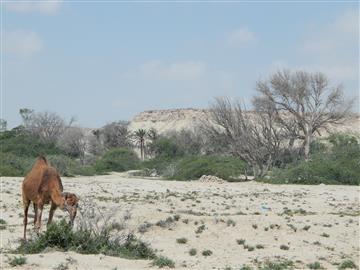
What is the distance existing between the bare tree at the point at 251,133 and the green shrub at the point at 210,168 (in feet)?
9.75

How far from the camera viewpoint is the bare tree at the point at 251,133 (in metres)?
42.9

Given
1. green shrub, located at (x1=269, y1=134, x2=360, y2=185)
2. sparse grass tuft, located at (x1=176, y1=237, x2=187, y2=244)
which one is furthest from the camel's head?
green shrub, located at (x1=269, y1=134, x2=360, y2=185)

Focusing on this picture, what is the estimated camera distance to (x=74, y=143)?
73000 millimetres

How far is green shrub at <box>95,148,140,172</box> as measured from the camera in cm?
4969

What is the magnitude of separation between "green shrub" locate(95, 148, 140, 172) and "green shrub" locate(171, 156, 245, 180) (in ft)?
34.8

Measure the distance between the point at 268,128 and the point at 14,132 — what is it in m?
26.5

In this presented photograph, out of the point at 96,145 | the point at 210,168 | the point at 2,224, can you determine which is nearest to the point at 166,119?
the point at 96,145

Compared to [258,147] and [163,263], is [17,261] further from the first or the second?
[258,147]

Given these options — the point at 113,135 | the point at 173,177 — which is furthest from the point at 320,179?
the point at 113,135

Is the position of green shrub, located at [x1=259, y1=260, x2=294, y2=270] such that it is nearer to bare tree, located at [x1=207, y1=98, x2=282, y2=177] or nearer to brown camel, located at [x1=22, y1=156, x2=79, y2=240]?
brown camel, located at [x1=22, y1=156, x2=79, y2=240]

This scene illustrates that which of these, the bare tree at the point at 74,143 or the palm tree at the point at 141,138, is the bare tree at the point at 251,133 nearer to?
the bare tree at the point at 74,143

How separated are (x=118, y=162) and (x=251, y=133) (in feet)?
45.8

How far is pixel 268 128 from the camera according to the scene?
4356 cm

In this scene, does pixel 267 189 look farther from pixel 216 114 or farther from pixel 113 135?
pixel 113 135
